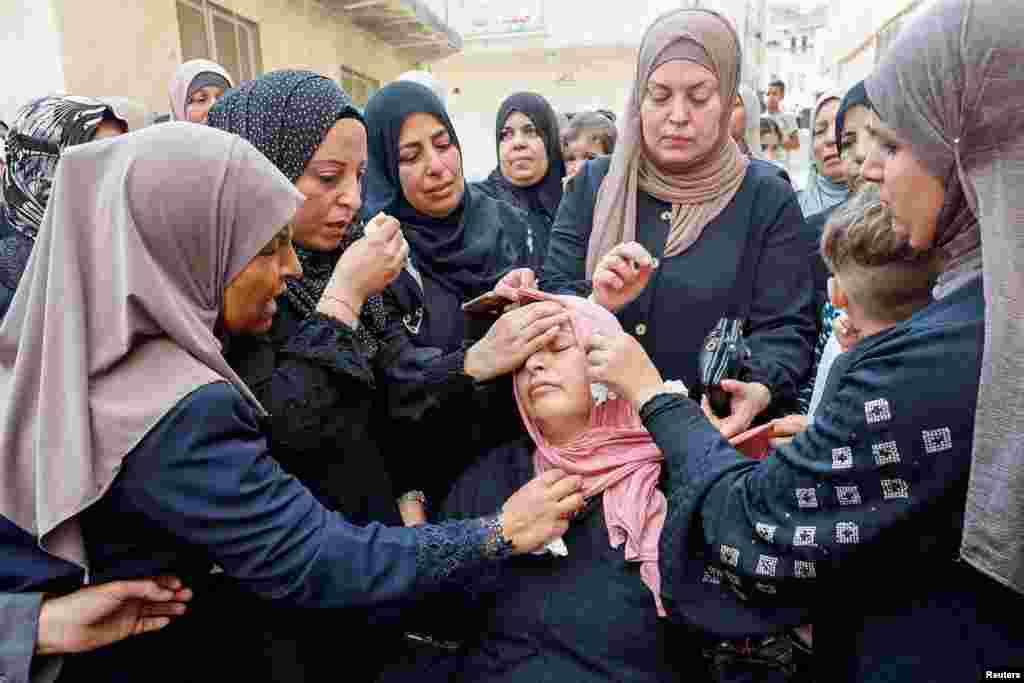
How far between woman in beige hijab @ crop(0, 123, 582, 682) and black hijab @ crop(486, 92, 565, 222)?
3.09 meters

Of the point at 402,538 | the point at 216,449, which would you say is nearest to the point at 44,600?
the point at 216,449

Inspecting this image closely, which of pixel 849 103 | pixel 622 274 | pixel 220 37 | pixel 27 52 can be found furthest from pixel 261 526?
pixel 220 37

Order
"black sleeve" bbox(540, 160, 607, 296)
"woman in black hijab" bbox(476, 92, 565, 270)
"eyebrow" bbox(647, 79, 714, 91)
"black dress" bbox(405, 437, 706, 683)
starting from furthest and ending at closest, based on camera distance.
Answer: "woman in black hijab" bbox(476, 92, 565, 270), "black sleeve" bbox(540, 160, 607, 296), "eyebrow" bbox(647, 79, 714, 91), "black dress" bbox(405, 437, 706, 683)

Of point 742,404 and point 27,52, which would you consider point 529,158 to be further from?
point 27,52

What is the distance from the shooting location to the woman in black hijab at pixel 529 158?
4.38 m

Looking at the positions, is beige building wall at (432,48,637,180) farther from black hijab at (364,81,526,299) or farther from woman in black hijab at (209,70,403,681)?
woman in black hijab at (209,70,403,681)

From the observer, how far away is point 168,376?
1.25 m

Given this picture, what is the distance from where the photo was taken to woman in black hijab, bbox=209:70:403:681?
1600 mm

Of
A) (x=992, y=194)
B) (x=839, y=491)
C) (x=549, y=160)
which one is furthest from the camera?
(x=549, y=160)

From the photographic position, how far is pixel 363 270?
5.63ft

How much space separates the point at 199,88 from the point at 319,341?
11.2ft

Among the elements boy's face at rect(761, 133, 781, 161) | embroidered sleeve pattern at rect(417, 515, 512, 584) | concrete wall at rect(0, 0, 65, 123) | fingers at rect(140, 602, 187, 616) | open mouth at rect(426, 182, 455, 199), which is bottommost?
fingers at rect(140, 602, 187, 616)

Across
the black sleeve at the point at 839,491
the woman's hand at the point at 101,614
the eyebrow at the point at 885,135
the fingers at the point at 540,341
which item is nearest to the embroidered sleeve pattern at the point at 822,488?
the black sleeve at the point at 839,491

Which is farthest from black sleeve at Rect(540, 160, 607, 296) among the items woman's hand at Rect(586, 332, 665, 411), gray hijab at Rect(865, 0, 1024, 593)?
gray hijab at Rect(865, 0, 1024, 593)
